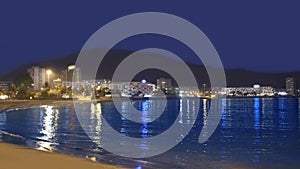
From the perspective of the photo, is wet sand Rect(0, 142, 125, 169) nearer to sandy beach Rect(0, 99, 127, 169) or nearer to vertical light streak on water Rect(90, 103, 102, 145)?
sandy beach Rect(0, 99, 127, 169)

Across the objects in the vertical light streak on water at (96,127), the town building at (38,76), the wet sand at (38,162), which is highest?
the town building at (38,76)

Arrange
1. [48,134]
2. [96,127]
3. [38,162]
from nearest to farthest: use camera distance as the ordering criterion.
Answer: [38,162] → [48,134] → [96,127]

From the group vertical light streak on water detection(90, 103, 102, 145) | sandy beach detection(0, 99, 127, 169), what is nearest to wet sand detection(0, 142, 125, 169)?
sandy beach detection(0, 99, 127, 169)

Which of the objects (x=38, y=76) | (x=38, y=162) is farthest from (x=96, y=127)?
(x=38, y=76)

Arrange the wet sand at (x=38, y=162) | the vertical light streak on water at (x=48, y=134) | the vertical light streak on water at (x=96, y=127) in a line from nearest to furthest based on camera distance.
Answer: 1. the wet sand at (x=38, y=162)
2. the vertical light streak on water at (x=48, y=134)
3. the vertical light streak on water at (x=96, y=127)

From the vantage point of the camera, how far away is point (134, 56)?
100m

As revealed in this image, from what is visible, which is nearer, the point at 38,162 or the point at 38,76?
the point at 38,162

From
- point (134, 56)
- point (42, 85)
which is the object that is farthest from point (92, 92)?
point (134, 56)

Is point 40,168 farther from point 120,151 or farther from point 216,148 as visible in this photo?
point 216,148

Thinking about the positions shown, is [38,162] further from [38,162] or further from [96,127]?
[96,127]

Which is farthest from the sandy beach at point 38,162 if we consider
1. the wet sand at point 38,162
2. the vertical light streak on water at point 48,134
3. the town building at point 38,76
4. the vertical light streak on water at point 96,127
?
the town building at point 38,76

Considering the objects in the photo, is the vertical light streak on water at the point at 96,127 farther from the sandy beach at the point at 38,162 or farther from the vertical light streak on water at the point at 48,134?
the sandy beach at the point at 38,162

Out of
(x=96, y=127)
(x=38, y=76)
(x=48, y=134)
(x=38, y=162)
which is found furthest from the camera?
(x=38, y=76)

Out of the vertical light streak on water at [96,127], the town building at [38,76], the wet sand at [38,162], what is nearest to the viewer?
the wet sand at [38,162]
